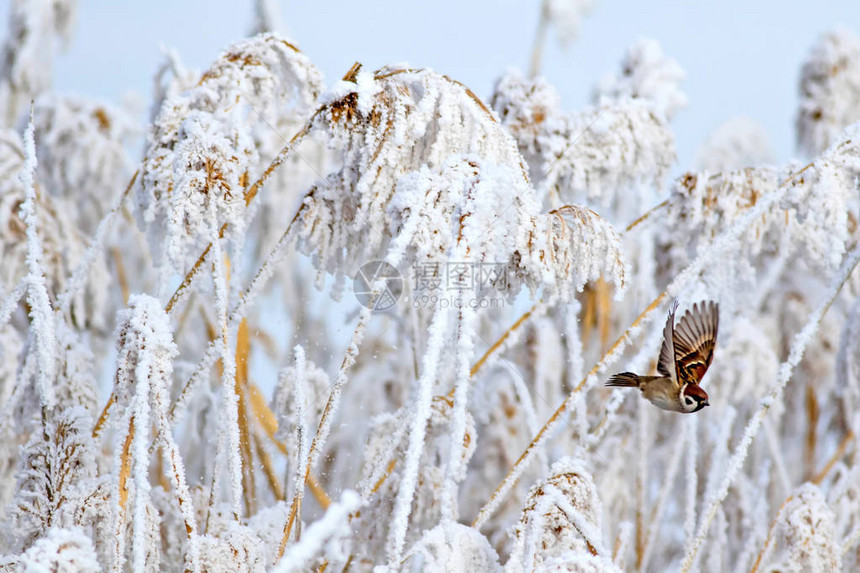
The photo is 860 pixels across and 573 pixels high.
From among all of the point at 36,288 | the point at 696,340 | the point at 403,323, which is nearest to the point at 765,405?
the point at 696,340

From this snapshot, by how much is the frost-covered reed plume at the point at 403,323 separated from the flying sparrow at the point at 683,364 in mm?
94

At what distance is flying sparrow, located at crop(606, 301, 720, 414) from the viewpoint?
1353 mm

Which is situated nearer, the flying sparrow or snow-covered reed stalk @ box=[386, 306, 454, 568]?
snow-covered reed stalk @ box=[386, 306, 454, 568]

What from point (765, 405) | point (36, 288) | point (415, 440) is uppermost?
point (36, 288)

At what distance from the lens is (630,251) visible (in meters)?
3.26

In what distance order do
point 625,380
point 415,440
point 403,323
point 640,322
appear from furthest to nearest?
point 403,323
point 640,322
point 625,380
point 415,440

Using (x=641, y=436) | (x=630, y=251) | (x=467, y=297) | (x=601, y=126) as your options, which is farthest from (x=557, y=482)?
(x=630, y=251)

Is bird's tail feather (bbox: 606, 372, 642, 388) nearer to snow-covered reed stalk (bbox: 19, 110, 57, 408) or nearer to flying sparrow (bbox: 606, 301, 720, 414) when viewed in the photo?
flying sparrow (bbox: 606, 301, 720, 414)

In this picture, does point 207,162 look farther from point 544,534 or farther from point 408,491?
point 544,534

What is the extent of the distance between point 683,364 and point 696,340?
0.18 ft

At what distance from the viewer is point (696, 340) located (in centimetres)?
142

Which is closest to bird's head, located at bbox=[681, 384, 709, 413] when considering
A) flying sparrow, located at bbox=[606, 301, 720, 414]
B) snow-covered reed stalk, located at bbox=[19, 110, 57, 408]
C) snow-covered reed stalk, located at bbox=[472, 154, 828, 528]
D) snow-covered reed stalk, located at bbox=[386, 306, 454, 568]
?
flying sparrow, located at bbox=[606, 301, 720, 414]

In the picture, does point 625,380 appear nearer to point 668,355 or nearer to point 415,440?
point 668,355

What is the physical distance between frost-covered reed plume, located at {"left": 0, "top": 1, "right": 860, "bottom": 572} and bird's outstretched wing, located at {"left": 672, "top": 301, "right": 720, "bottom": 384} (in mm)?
101
